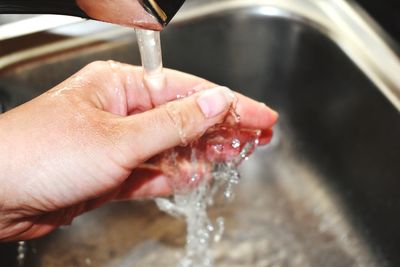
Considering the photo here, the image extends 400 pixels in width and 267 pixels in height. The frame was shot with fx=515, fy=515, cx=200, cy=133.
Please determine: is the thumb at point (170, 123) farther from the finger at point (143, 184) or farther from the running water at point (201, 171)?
the finger at point (143, 184)

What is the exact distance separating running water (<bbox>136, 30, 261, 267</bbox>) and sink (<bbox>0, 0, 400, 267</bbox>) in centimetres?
2

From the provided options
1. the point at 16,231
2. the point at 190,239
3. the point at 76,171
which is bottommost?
the point at 190,239

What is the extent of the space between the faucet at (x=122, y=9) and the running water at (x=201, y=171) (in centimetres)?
7

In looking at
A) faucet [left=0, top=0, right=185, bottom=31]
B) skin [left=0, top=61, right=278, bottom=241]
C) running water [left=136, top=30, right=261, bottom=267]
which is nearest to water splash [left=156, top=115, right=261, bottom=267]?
running water [left=136, top=30, right=261, bottom=267]

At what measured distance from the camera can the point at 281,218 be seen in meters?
0.82

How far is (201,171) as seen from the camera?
0.71 m

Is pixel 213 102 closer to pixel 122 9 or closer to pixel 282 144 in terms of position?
pixel 122 9

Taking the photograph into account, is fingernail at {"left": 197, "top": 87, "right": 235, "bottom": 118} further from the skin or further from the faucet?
the faucet

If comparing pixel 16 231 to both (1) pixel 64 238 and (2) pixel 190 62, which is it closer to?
(1) pixel 64 238

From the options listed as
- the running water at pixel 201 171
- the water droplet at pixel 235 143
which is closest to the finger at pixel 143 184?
the running water at pixel 201 171

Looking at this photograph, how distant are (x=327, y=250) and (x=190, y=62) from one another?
0.36 m

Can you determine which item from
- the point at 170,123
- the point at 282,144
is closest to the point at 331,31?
the point at 282,144

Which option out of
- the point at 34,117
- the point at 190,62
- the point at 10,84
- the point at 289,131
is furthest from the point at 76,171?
the point at 289,131

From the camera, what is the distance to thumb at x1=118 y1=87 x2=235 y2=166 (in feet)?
1.75
